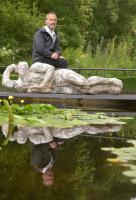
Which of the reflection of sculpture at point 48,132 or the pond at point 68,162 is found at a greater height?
the reflection of sculpture at point 48,132

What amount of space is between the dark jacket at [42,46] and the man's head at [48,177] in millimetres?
8675

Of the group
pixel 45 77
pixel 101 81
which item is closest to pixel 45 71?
pixel 45 77

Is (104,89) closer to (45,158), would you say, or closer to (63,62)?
(63,62)

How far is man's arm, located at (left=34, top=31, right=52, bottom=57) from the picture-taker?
1352cm

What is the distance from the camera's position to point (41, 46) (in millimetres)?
13570

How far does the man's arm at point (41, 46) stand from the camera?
1352 cm

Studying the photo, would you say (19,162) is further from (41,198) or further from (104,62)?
(104,62)

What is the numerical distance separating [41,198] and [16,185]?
472mm

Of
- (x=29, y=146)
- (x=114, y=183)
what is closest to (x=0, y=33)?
(x=29, y=146)

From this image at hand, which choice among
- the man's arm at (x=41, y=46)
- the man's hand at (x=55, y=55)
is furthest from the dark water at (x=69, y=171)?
the man's arm at (x=41, y=46)

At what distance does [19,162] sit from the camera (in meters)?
5.48

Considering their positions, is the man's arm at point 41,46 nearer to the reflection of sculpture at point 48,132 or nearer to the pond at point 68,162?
the reflection of sculpture at point 48,132

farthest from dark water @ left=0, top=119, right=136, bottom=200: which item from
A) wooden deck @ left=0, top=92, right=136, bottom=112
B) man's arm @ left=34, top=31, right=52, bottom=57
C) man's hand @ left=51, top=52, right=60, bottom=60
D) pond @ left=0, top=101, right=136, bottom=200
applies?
man's arm @ left=34, top=31, right=52, bottom=57

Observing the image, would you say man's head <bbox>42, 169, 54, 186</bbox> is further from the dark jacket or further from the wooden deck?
the dark jacket
